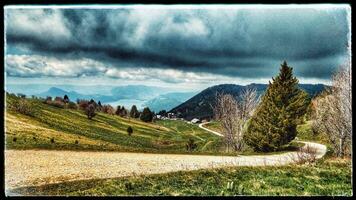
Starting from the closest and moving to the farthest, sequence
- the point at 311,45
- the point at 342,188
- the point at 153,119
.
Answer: the point at 342,188 → the point at 311,45 → the point at 153,119

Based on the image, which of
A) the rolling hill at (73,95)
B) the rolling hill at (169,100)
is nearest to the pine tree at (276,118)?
the rolling hill at (169,100)

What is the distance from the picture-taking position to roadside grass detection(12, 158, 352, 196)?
1302 centimetres

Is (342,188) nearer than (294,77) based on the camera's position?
Yes

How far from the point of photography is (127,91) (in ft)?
47.9

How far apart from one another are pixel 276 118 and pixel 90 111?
5305mm

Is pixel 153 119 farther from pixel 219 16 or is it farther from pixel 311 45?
pixel 311 45

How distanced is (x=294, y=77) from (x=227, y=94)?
193 cm

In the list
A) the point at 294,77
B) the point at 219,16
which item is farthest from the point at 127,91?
the point at 294,77

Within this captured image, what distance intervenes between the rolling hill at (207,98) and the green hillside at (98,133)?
1.22 feet

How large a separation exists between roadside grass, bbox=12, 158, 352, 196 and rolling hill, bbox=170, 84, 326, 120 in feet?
6.62

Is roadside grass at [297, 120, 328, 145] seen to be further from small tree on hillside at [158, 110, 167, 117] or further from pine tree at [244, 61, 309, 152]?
small tree on hillside at [158, 110, 167, 117]

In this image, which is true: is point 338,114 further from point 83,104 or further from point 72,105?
point 72,105

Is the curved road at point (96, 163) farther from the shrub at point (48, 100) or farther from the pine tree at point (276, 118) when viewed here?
the shrub at point (48, 100)

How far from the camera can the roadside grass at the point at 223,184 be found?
1302 cm
